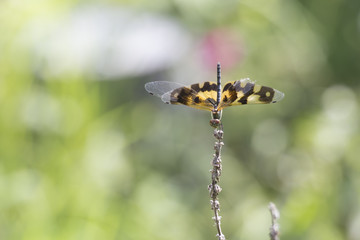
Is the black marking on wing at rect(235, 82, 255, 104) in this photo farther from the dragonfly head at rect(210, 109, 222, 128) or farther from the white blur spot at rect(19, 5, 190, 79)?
the white blur spot at rect(19, 5, 190, 79)

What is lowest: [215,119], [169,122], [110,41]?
[169,122]

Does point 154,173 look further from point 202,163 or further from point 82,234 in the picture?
point 82,234

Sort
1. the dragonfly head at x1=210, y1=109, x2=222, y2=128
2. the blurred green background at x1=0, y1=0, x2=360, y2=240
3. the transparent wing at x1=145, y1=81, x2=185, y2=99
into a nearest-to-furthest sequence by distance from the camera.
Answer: the dragonfly head at x1=210, y1=109, x2=222, y2=128, the transparent wing at x1=145, y1=81, x2=185, y2=99, the blurred green background at x1=0, y1=0, x2=360, y2=240

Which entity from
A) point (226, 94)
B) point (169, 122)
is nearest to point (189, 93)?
point (226, 94)

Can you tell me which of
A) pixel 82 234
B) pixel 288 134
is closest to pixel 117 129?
pixel 82 234

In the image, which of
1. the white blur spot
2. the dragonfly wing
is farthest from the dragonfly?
the white blur spot

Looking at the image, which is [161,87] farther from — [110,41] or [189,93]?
[110,41]

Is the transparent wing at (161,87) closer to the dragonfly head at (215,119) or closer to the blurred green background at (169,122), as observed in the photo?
the dragonfly head at (215,119)

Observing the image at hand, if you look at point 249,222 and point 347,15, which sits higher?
point 347,15
